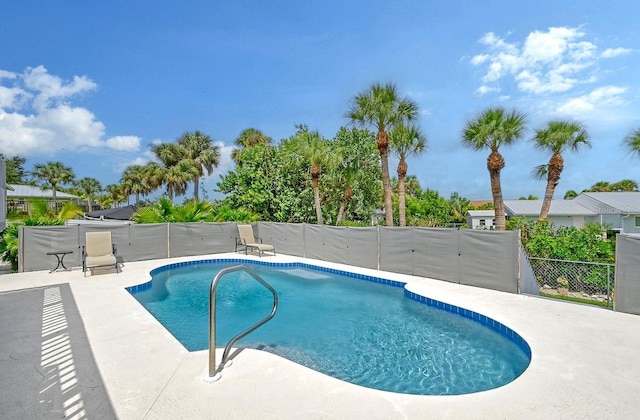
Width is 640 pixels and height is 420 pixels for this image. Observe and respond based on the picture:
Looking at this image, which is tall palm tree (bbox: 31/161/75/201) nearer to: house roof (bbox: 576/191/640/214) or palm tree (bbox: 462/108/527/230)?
palm tree (bbox: 462/108/527/230)

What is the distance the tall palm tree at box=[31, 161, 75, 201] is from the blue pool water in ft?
136

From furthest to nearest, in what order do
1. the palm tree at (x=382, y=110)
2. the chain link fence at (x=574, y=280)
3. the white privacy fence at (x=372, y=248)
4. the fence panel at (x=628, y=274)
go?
the palm tree at (x=382, y=110) → the chain link fence at (x=574, y=280) → the white privacy fence at (x=372, y=248) → the fence panel at (x=628, y=274)

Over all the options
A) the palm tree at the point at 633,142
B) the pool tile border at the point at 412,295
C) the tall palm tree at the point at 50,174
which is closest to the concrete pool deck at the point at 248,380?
the pool tile border at the point at 412,295

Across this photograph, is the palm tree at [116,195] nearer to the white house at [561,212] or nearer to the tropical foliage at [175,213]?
the tropical foliage at [175,213]

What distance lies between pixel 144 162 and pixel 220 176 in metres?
19.2

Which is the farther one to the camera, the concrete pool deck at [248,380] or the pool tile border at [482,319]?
the pool tile border at [482,319]

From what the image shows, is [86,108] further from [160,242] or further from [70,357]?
[70,357]

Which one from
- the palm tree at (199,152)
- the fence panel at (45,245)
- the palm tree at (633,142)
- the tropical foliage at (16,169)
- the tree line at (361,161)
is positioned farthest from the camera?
the tropical foliage at (16,169)

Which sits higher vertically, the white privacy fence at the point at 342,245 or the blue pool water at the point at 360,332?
the white privacy fence at the point at 342,245

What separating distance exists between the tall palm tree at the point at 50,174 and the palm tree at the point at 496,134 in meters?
45.2

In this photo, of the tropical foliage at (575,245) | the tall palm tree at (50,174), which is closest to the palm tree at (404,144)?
the tropical foliage at (575,245)

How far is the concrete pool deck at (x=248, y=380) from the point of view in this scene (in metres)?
2.68

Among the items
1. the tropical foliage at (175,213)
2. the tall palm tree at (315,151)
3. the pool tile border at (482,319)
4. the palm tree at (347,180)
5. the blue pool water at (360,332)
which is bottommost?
the blue pool water at (360,332)

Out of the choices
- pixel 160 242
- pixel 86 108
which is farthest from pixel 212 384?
pixel 86 108
